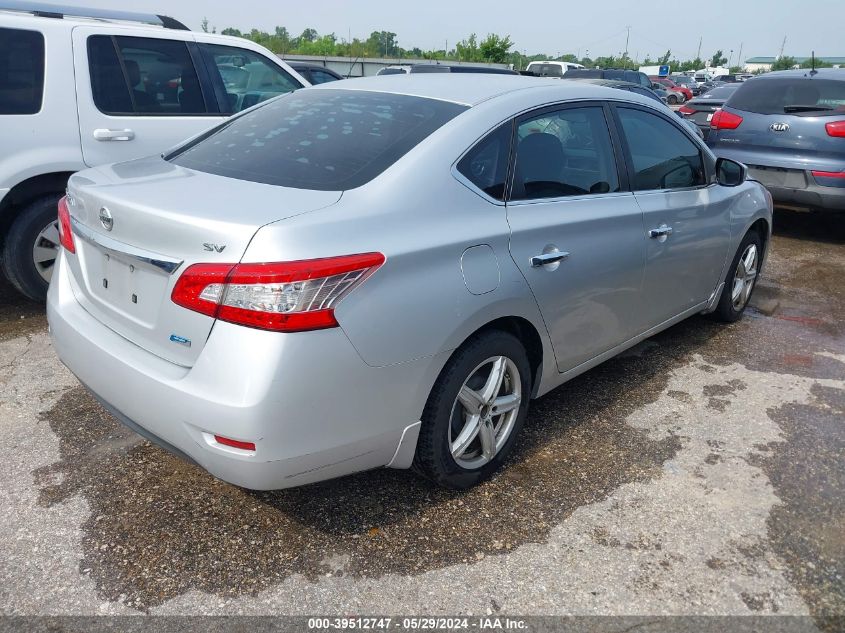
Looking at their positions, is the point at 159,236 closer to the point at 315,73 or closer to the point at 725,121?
the point at 725,121

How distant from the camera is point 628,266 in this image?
3.46 meters

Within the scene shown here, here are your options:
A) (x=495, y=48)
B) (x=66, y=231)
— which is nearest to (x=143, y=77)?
(x=66, y=231)

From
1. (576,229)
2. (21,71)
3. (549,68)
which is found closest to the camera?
(576,229)

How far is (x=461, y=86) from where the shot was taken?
323cm

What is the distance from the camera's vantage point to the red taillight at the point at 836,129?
689 centimetres

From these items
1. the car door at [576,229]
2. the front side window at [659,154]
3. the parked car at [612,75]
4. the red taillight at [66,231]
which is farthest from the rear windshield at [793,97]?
the parked car at [612,75]

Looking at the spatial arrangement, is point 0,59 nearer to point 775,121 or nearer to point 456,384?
point 456,384

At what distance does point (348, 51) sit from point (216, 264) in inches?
2044

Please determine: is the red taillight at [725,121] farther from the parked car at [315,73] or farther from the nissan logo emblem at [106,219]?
the nissan logo emblem at [106,219]

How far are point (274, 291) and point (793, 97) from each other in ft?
23.4

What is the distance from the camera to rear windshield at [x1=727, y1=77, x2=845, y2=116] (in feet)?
23.5

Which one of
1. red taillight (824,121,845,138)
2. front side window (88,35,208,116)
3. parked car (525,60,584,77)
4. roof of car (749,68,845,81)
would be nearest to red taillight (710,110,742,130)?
roof of car (749,68,845,81)

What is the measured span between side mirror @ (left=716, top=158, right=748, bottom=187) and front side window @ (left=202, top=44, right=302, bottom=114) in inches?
120

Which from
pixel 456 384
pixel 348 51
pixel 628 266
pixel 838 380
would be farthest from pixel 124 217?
pixel 348 51
